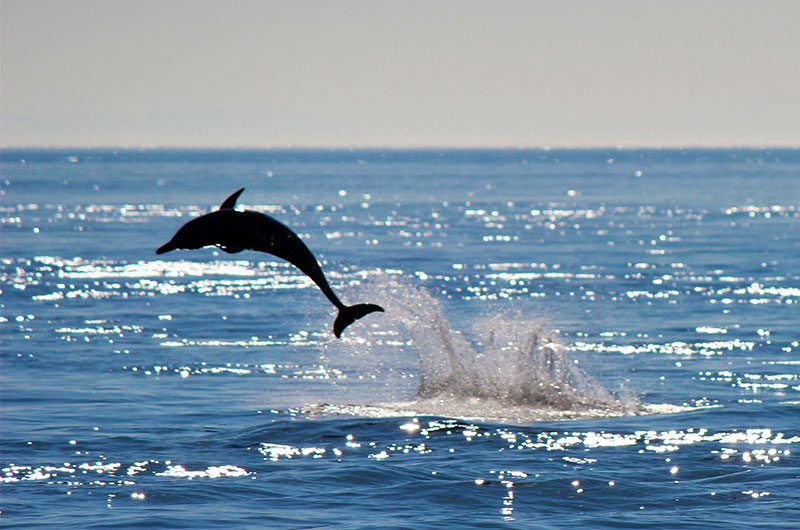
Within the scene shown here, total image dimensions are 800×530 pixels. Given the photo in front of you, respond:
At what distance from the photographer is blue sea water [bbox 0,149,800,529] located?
52.8 feet

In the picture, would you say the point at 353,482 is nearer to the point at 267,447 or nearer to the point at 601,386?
the point at 267,447

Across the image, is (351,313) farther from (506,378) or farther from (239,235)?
(506,378)

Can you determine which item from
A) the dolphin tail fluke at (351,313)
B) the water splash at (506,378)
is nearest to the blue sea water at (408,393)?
the water splash at (506,378)

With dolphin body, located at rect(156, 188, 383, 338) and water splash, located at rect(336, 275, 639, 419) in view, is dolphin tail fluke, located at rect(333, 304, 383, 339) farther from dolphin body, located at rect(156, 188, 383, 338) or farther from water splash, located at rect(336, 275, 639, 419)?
water splash, located at rect(336, 275, 639, 419)

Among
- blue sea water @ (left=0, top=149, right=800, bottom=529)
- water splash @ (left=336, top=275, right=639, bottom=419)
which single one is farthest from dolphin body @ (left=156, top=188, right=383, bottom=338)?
water splash @ (left=336, top=275, right=639, bottom=419)

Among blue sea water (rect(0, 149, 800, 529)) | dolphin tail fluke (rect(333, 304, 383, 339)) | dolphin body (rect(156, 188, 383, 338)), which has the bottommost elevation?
blue sea water (rect(0, 149, 800, 529))

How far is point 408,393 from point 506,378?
2.11m

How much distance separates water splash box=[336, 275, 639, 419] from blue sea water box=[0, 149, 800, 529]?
0.06m

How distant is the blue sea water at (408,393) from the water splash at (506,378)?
0.06m

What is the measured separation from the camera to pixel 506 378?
23812 mm

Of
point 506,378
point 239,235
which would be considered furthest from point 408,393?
point 239,235

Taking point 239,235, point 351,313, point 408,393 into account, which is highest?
point 239,235

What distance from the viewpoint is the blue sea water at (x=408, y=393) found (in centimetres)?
1609

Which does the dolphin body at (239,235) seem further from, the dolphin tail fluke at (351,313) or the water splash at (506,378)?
the water splash at (506,378)
